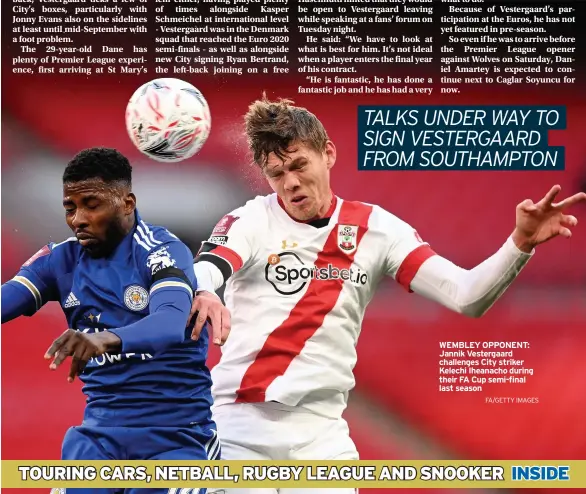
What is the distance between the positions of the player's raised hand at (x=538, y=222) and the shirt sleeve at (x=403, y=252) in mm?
619

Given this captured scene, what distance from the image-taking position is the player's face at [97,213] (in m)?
4.38

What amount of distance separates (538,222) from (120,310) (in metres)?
2.02

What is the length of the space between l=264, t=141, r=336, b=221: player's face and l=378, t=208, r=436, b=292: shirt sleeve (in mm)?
372

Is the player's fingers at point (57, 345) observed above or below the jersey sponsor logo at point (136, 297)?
above

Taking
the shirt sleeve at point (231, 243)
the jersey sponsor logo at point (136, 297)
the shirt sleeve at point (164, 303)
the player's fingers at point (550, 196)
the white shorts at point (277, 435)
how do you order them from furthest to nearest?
the shirt sleeve at point (231, 243) < the white shorts at point (277, 435) < the jersey sponsor logo at point (136, 297) < the player's fingers at point (550, 196) < the shirt sleeve at point (164, 303)

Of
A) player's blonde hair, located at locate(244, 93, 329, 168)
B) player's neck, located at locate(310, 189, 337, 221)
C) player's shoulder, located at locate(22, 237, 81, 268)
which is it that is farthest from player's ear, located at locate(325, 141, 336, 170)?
player's shoulder, located at locate(22, 237, 81, 268)

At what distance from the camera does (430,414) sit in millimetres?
5309

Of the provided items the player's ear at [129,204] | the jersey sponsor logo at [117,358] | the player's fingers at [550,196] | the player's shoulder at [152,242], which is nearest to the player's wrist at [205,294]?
the player's shoulder at [152,242]

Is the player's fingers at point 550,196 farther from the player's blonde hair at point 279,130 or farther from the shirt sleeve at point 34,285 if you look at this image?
the shirt sleeve at point 34,285

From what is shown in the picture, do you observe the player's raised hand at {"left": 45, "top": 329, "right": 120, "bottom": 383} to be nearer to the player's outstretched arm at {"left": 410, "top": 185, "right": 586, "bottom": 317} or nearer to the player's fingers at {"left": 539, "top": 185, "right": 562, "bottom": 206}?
the player's outstretched arm at {"left": 410, "top": 185, "right": 586, "bottom": 317}

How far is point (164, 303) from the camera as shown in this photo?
393 cm

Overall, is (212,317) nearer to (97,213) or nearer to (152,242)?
(152,242)

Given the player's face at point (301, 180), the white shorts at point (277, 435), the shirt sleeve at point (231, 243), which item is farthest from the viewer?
the player's face at point (301, 180)

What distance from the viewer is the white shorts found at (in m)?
4.68
